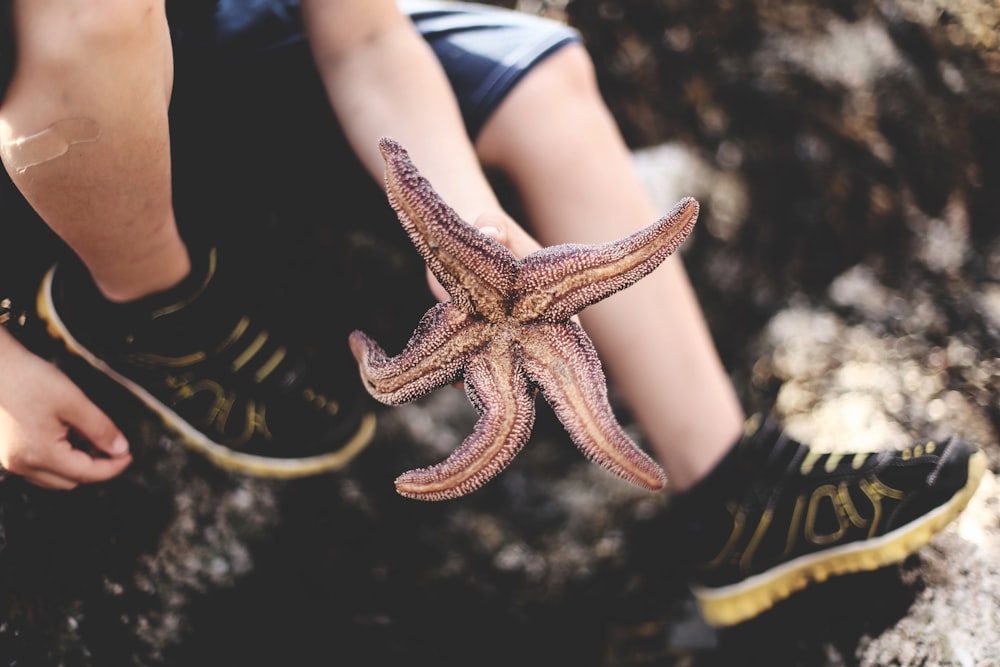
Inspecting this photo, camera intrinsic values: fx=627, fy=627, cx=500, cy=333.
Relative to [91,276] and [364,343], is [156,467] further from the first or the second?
[364,343]

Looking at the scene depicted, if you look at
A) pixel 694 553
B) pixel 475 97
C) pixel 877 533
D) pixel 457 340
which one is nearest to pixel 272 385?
pixel 457 340

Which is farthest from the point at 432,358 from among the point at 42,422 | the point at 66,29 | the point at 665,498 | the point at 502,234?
the point at 665,498

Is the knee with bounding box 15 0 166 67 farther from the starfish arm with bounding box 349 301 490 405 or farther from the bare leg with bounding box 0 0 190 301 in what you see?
the starfish arm with bounding box 349 301 490 405

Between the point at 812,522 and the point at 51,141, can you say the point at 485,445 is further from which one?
the point at 812,522

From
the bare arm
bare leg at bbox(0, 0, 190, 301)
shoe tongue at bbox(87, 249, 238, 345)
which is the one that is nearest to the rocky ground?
shoe tongue at bbox(87, 249, 238, 345)

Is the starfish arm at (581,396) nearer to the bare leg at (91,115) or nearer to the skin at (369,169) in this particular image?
the skin at (369,169)

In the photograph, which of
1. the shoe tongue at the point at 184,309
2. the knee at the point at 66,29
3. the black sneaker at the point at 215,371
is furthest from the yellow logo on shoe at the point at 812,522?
the knee at the point at 66,29
